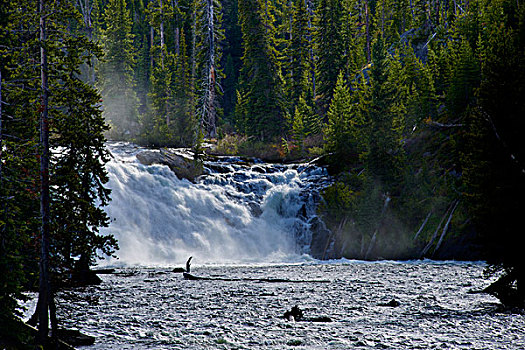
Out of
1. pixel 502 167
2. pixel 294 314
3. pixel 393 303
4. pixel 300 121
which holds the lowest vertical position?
pixel 393 303

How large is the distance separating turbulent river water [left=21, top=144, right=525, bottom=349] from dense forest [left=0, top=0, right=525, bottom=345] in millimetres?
1818

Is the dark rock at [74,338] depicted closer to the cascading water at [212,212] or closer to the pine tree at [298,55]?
the cascading water at [212,212]

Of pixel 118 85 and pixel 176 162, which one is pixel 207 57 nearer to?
pixel 176 162

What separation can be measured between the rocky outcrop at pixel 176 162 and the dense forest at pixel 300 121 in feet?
14.6

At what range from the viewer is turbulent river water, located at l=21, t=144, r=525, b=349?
36.5 feet

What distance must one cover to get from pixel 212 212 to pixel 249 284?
50.9 ft

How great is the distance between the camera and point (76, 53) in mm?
11086

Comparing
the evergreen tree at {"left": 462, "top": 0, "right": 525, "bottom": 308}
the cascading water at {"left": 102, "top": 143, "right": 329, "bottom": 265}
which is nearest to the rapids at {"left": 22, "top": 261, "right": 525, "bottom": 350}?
the evergreen tree at {"left": 462, "top": 0, "right": 525, "bottom": 308}

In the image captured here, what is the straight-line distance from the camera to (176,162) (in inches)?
1475

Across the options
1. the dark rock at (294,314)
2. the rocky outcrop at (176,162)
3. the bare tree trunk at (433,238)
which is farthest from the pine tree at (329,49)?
the dark rock at (294,314)

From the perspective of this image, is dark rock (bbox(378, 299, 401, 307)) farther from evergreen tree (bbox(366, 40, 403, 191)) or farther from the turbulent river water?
evergreen tree (bbox(366, 40, 403, 191))

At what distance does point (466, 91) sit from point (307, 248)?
593 inches

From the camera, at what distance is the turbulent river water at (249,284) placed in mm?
11117

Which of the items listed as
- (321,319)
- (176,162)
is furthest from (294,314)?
(176,162)
